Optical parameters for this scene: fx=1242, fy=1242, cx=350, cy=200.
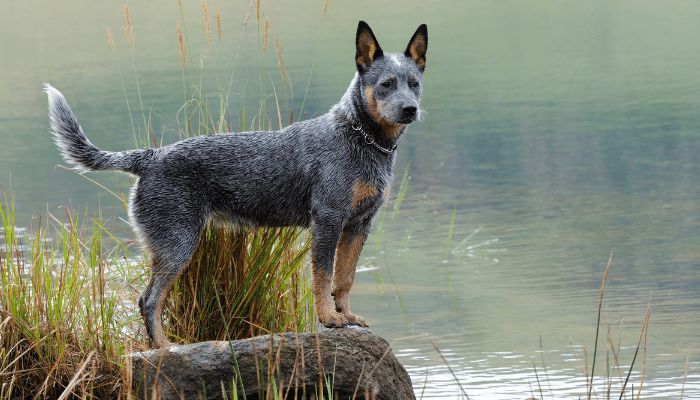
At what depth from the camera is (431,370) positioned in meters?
8.73

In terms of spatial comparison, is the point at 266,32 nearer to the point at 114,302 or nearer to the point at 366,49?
the point at 366,49

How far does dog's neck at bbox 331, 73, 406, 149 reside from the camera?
6.16 m

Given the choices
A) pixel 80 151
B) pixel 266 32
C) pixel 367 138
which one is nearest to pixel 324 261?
pixel 367 138

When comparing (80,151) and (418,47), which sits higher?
(418,47)

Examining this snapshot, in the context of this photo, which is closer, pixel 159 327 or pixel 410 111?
pixel 410 111

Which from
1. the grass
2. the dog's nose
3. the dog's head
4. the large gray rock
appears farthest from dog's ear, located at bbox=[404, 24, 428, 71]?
the large gray rock

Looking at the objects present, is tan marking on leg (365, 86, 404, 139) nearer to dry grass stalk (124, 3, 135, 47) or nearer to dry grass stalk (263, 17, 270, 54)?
dry grass stalk (263, 17, 270, 54)

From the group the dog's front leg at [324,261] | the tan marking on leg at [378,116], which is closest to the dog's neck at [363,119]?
the tan marking on leg at [378,116]

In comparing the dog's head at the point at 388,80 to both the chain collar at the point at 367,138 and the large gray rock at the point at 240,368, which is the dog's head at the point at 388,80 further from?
the large gray rock at the point at 240,368

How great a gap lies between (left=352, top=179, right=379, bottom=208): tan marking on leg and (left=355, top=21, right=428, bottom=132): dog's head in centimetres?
31

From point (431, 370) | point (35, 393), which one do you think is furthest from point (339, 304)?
point (431, 370)

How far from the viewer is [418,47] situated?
621 centimetres

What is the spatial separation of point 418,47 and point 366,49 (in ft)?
0.97

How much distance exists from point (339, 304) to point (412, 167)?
12515 mm
